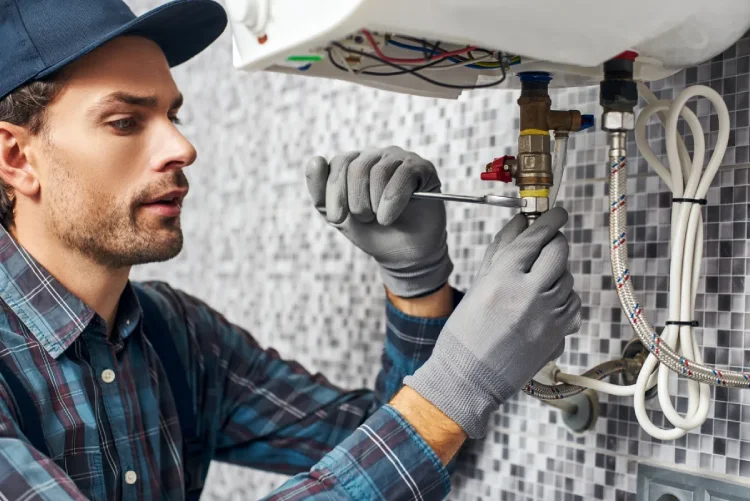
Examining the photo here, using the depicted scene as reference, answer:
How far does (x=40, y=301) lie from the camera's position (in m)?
0.95

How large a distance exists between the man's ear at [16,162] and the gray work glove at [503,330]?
595 mm

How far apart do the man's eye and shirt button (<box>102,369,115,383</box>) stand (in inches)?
12.5

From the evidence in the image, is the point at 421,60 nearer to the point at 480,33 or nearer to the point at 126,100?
the point at 480,33

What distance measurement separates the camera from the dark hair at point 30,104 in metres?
0.97

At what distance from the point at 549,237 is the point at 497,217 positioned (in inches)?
12.5

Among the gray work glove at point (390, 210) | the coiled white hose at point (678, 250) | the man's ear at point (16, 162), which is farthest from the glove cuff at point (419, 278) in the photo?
the man's ear at point (16, 162)

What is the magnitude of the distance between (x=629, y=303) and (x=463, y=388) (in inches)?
7.5

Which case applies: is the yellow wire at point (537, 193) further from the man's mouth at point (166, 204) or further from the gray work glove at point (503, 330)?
the man's mouth at point (166, 204)

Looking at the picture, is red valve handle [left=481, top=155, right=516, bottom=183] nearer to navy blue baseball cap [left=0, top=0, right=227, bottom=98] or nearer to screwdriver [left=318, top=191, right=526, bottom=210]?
screwdriver [left=318, top=191, right=526, bottom=210]

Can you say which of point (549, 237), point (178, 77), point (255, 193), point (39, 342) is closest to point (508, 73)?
point (549, 237)

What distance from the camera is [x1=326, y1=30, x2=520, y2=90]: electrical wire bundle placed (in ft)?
2.25

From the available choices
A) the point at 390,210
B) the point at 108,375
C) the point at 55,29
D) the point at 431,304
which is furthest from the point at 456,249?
the point at 55,29

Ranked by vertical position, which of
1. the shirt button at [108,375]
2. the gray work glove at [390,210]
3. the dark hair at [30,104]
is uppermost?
the dark hair at [30,104]

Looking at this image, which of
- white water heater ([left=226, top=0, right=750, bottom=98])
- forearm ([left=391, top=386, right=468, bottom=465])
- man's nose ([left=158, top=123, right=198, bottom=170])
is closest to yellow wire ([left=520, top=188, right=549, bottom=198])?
white water heater ([left=226, top=0, right=750, bottom=98])
